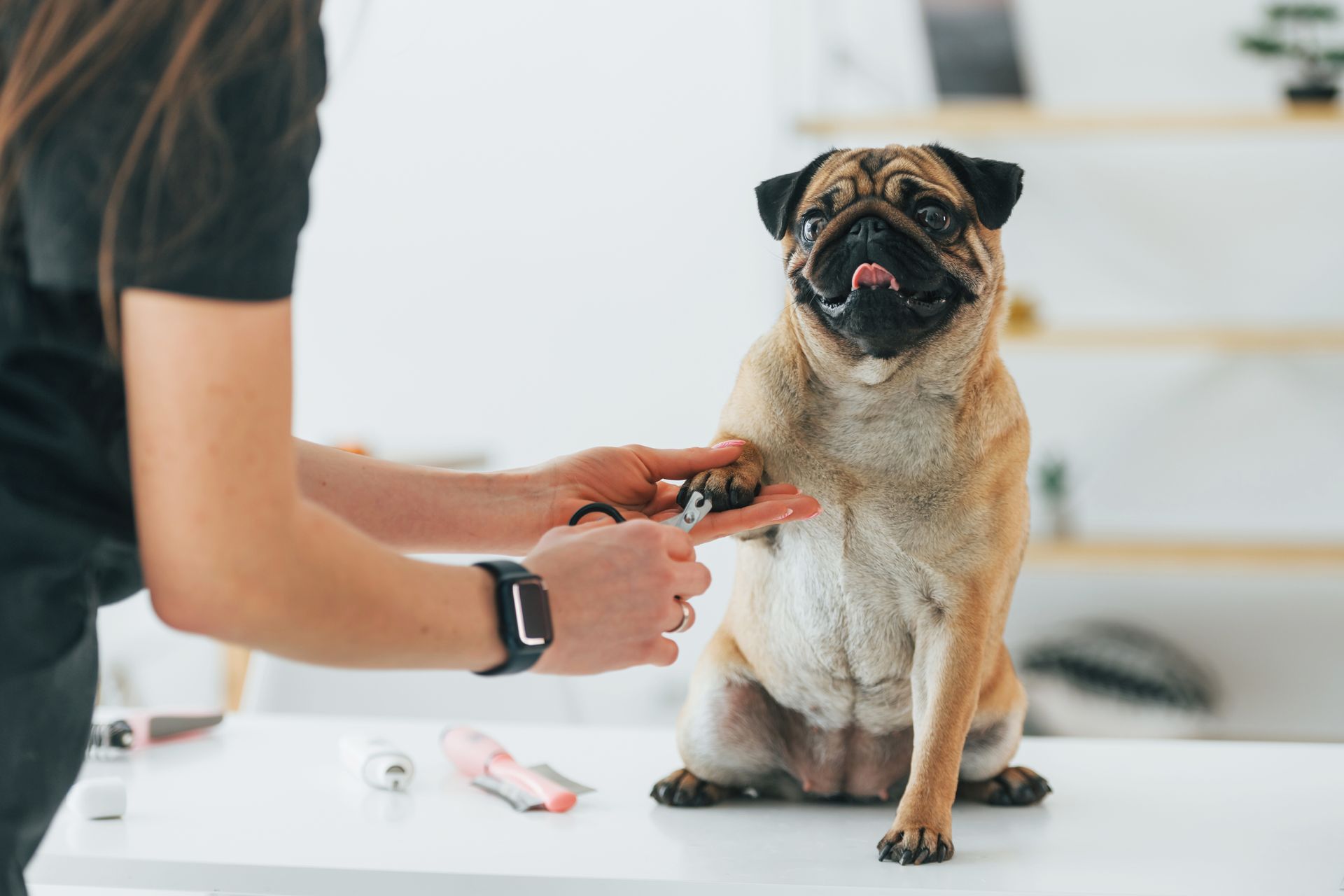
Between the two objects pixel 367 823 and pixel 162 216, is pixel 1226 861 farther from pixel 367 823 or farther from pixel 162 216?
pixel 162 216

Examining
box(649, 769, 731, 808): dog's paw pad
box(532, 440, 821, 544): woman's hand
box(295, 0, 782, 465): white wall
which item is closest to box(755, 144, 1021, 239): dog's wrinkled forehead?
box(532, 440, 821, 544): woman's hand

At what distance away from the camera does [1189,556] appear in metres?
2.80

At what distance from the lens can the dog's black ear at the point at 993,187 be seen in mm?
1212

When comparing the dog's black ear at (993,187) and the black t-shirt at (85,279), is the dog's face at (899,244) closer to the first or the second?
the dog's black ear at (993,187)

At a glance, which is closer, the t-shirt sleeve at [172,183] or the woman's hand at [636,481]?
the t-shirt sleeve at [172,183]

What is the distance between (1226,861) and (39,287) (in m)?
0.98

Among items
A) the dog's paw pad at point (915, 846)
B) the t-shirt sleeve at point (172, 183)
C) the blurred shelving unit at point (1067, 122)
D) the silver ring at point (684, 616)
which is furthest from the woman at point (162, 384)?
the blurred shelving unit at point (1067, 122)

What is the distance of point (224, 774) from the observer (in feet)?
4.27

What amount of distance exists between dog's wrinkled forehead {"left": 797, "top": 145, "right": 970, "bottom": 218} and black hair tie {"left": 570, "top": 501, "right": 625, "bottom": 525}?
0.38 meters

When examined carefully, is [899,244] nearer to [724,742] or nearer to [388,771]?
[724,742]

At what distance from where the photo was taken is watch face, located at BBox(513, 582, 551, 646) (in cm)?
82

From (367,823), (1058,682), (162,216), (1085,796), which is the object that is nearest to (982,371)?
(1085,796)

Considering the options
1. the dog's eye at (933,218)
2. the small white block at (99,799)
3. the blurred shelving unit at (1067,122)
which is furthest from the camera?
the blurred shelving unit at (1067,122)

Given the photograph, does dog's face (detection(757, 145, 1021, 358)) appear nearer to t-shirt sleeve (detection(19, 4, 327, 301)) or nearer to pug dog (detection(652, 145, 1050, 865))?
pug dog (detection(652, 145, 1050, 865))
